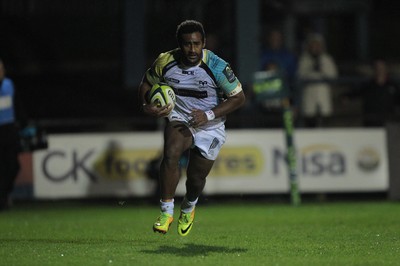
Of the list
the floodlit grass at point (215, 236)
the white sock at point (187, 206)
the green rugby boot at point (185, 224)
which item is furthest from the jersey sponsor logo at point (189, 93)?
the floodlit grass at point (215, 236)

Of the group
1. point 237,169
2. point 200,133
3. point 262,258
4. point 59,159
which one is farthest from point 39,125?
point 262,258

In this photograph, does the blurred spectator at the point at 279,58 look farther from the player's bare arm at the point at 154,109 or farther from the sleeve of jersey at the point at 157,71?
the player's bare arm at the point at 154,109

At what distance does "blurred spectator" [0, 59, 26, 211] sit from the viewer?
1603cm

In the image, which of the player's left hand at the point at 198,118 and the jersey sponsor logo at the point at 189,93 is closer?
the player's left hand at the point at 198,118

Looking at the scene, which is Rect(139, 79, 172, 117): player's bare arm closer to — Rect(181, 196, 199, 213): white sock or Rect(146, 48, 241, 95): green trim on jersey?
Rect(146, 48, 241, 95): green trim on jersey

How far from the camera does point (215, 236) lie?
11680 mm

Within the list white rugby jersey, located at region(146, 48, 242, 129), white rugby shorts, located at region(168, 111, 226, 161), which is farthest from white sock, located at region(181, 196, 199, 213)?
white rugby jersey, located at region(146, 48, 242, 129)

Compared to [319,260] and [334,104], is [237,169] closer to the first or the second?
[334,104]

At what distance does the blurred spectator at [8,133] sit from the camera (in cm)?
1603

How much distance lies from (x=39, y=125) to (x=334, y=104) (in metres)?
6.16

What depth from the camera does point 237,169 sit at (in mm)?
17766

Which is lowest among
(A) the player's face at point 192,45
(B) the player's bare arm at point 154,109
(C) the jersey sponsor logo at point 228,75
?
(B) the player's bare arm at point 154,109

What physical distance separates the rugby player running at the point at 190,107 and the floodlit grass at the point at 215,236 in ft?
1.75

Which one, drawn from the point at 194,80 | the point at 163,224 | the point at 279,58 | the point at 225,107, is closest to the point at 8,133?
the point at 279,58
